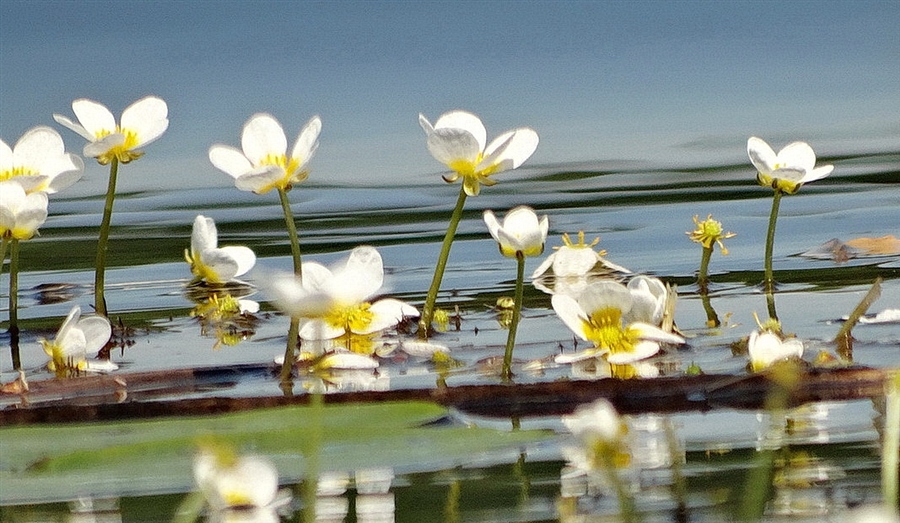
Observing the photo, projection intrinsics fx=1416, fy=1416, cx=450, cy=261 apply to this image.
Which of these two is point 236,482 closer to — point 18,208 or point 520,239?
point 520,239

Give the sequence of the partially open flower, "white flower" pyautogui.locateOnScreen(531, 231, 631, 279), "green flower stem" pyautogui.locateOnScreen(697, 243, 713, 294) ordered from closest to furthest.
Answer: the partially open flower, "green flower stem" pyautogui.locateOnScreen(697, 243, 713, 294), "white flower" pyautogui.locateOnScreen(531, 231, 631, 279)

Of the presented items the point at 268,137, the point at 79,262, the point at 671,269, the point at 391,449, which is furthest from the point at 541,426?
the point at 79,262

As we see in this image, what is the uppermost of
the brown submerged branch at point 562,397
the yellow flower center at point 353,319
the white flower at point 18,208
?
the white flower at point 18,208

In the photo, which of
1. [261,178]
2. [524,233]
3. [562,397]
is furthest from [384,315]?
[562,397]

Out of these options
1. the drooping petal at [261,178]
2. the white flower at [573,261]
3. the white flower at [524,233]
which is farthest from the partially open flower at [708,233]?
the drooping petal at [261,178]

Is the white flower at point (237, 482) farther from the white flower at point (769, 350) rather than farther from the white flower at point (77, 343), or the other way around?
the white flower at point (77, 343)

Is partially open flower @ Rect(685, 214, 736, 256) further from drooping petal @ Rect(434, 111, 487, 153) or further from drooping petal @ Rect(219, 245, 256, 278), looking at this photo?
drooping petal @ Rect(219, 245, 256, 278)

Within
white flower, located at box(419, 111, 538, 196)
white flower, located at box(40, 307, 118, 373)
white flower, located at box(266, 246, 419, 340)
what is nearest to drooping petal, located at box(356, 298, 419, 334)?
white flower, located at box(266, 246, 419, 340)
